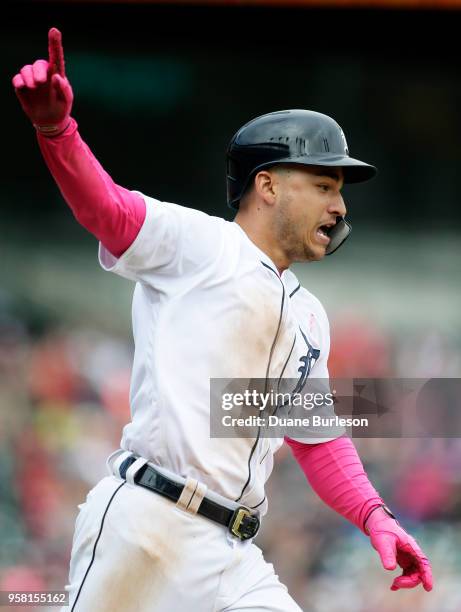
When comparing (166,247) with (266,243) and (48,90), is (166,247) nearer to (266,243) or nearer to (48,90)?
(266,243)

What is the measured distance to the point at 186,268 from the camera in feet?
9.52

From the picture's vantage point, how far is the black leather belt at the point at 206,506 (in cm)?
285

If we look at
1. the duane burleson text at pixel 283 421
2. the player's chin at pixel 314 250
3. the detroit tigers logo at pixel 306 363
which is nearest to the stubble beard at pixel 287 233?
the player's chin at pixel 314 250

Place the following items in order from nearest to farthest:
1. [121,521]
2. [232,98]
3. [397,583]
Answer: [121,521] < [397,583] < [232,98]

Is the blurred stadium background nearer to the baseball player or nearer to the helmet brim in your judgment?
the helmet brim

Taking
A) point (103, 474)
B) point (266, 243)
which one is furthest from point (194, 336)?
point (103, 474)

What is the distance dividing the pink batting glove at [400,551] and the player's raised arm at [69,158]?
44.7 inches

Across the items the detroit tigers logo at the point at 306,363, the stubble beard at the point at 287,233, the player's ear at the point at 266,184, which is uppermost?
the player's ear at the point at 266,184

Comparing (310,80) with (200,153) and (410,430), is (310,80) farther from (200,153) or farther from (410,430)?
(410,430)

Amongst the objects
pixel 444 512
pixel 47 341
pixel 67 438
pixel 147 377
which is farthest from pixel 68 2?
pixel 147 377

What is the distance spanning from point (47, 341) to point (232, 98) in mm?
1806

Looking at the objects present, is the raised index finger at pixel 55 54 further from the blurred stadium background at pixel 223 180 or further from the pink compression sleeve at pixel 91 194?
the blurred stadium background at pixel 223 180

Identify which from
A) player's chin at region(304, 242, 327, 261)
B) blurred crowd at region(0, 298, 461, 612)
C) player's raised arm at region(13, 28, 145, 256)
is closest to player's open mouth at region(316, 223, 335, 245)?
player's chin at region(304, 242, 327, 261)

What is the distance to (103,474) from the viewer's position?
5988 mm
